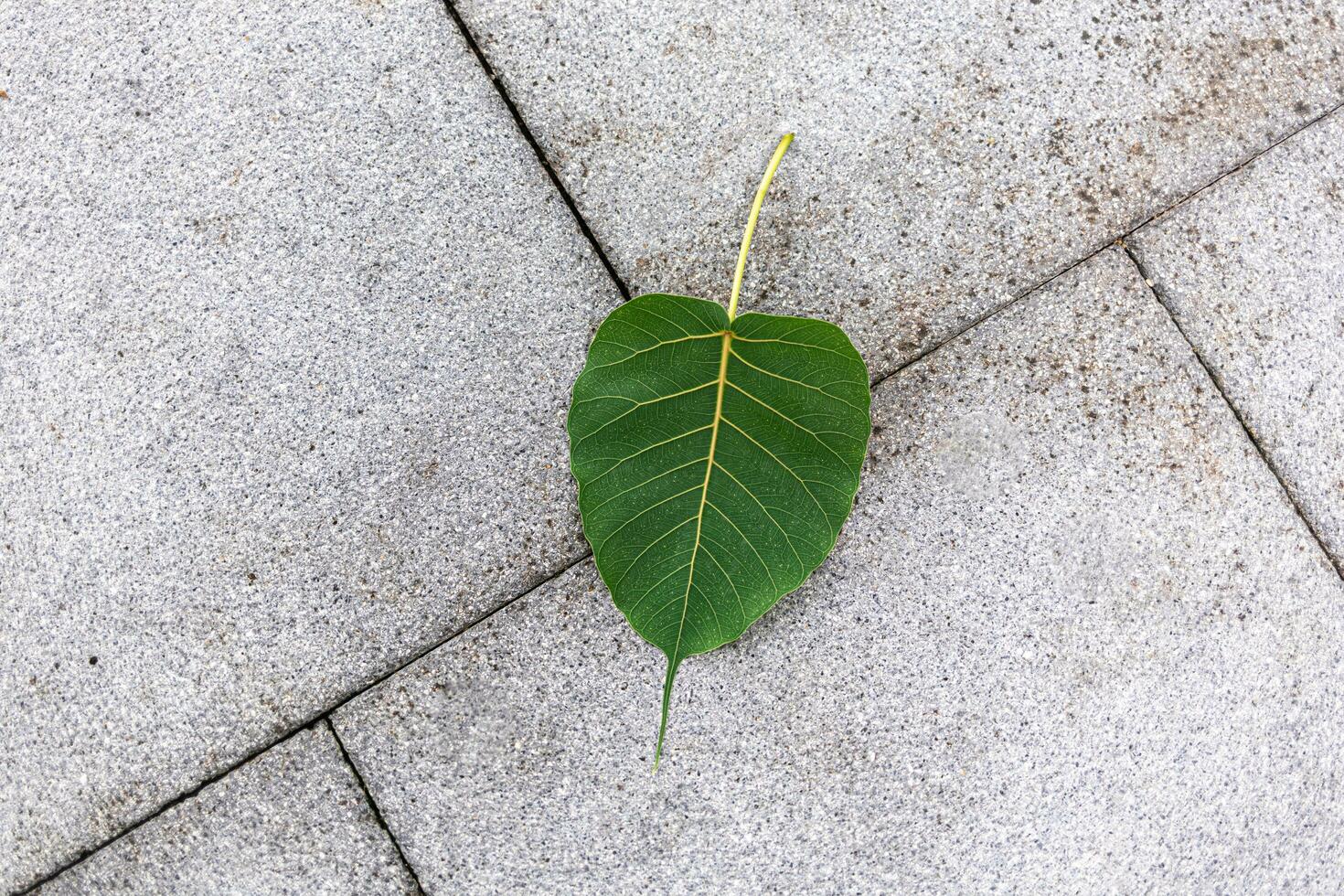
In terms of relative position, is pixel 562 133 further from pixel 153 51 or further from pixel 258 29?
pixel 153 51

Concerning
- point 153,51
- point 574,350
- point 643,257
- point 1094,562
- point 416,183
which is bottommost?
point 1094,562

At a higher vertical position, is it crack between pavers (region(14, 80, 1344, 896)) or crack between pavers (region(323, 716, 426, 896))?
crack between pavers (region(14, 80, 1344, 896))

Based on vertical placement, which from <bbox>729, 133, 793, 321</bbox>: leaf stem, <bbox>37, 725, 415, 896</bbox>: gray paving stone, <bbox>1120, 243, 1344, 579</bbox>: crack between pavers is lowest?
<bbox>37, 725, 415, 896</bbox>: gray paving stone

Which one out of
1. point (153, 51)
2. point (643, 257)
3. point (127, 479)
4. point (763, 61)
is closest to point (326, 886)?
point (127, 479)

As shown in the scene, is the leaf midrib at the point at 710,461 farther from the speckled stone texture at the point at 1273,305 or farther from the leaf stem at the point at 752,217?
the speckled stone texture at the point at 1273,305

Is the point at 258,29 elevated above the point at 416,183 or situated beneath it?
elevated above

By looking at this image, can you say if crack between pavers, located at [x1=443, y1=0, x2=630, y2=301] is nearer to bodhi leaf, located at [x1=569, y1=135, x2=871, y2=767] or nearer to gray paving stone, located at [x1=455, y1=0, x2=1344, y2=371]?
gray paving stone, located at [x1=455, y1=0, x2=1344, y2=371]

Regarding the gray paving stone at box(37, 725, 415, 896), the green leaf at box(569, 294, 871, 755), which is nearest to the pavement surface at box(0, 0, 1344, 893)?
the gray paving stone at box(37, 725, 415, 896)
